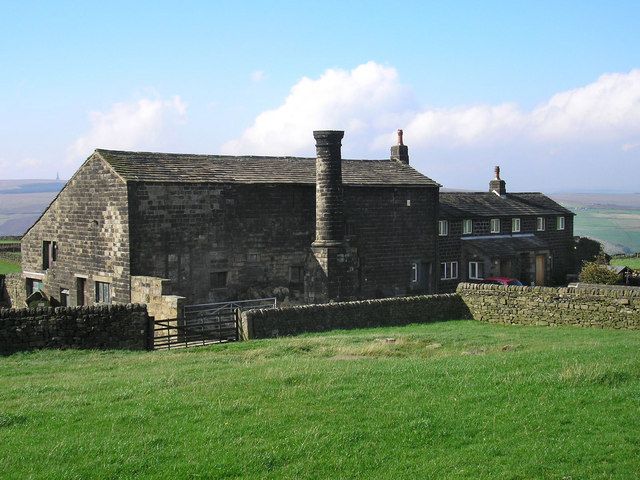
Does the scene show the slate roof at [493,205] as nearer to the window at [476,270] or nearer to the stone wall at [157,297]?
the window at [476,270]

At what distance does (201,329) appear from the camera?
93.0 ft

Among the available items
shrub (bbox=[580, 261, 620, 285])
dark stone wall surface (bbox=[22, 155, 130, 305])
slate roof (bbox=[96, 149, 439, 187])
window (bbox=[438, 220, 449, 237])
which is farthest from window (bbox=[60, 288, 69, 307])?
shrub (bbox=[580, 261, 620, 285])

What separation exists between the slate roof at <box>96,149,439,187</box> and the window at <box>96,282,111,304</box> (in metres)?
4.48

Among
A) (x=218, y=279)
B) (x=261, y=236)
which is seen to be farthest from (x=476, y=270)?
(x=218, y=279)

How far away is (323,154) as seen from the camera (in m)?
35.8

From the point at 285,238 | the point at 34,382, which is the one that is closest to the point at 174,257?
the point at 285,238

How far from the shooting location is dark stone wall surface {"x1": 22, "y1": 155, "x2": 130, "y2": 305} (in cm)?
3161

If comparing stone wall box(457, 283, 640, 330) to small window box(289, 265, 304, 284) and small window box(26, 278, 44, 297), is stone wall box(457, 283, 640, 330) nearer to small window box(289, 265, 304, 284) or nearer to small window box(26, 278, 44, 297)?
small window box(289, 265, 304, 284)

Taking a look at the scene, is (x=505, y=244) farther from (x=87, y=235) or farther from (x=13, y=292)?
(x=13, y=292)

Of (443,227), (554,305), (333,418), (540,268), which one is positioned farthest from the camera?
(540,268)

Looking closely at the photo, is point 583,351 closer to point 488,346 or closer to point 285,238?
point 488,346

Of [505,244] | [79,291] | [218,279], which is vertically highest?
[505,244]

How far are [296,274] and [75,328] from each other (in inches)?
624

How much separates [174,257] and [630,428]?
75.1 ft
